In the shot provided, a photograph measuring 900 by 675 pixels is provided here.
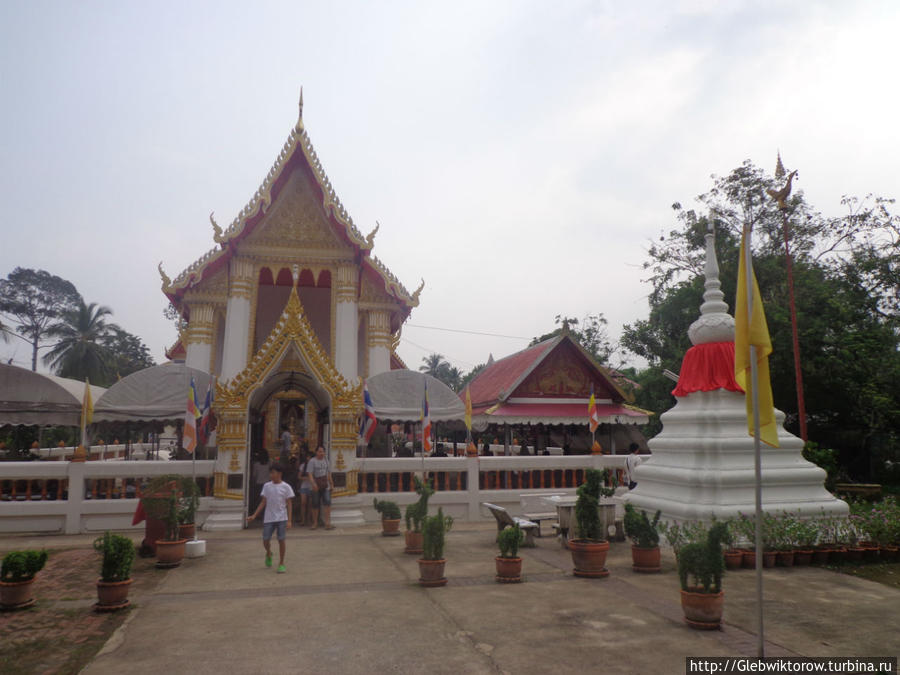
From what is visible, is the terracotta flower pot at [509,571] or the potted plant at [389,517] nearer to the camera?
the terracotta flower pot at [509,571]

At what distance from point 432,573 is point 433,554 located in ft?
0.74

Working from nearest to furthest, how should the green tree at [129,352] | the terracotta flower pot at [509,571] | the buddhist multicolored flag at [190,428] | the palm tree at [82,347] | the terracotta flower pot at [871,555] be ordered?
the terracotta flower pot at [509,571]
the terracotta flower pot at [871,555]
the buddhist multicolored flag at [190,428]
the palm tree at [82,347]
the green tree at [129,352]

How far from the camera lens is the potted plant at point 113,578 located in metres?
6.44

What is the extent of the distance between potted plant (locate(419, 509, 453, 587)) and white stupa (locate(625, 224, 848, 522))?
14.2 feet

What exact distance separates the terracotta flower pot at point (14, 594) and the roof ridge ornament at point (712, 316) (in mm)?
10599

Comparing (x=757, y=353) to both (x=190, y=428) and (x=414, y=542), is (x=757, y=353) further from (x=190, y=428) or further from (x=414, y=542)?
(x=190, y=428)

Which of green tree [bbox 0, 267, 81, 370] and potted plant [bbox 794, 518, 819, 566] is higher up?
green tree [bbox 0, 267, 81, 370]

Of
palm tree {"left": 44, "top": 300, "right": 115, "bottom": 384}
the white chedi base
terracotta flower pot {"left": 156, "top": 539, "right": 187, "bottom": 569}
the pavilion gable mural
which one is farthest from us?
palm tree {"left": 44, "top": 300, "right": 115, "bottom": 384}

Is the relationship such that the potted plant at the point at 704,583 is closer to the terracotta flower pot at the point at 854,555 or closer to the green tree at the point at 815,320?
the terracotta flower pot at the point at 854,555

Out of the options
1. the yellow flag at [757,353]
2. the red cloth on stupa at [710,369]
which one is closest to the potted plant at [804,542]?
the red cloth on stupa at [710,369]

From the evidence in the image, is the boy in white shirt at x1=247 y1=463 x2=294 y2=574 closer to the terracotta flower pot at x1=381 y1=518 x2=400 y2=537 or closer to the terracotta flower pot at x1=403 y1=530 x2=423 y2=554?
the terracotta flower pot at x1=403 y1=530 x2=423 y2=554

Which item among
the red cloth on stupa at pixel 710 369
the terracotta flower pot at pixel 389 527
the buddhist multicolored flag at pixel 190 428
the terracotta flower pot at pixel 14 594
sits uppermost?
the red cloth on stupa at pixel 710 369

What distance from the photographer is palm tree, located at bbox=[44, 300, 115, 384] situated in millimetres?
38500

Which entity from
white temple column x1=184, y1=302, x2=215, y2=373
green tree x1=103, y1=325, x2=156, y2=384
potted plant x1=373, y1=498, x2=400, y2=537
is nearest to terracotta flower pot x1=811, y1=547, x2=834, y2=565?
potted plant x1=373, y1=498, x2=400, y2=537
